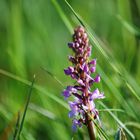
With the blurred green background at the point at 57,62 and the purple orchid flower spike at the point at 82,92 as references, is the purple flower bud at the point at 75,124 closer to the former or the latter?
the purple orchid flower spike at the point at 82,92

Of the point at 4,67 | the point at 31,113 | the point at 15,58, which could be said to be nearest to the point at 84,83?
the point at 31,113

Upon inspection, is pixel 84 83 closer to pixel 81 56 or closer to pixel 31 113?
pixel 81 56

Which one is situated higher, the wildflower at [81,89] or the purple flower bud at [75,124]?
the wildflower at [81,89]

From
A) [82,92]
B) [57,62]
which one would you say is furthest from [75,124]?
[57,62]

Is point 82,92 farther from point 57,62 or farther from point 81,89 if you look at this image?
point 57,62

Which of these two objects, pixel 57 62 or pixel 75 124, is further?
pixel 57 62

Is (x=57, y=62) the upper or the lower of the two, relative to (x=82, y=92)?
upper

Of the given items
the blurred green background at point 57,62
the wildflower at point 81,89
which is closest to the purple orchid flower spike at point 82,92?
the wildflower at point 81,89

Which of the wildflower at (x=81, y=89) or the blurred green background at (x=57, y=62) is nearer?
the wildflower at (x=81, y=89)
